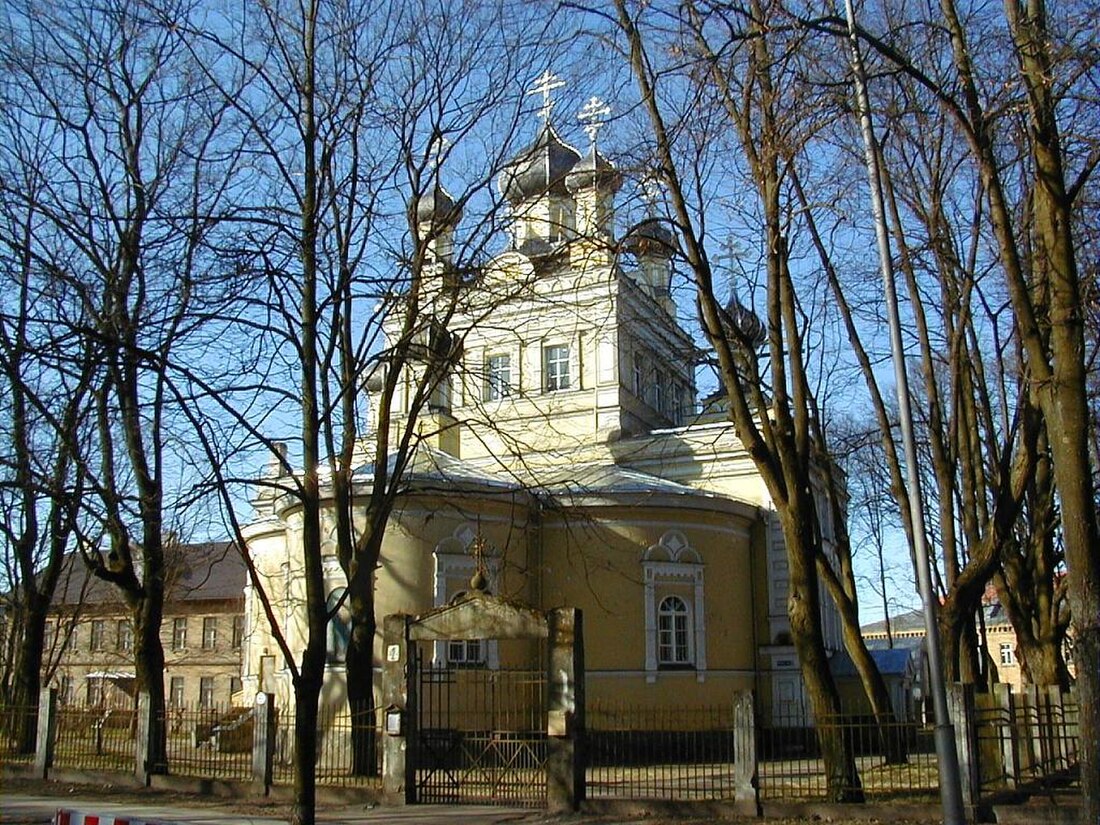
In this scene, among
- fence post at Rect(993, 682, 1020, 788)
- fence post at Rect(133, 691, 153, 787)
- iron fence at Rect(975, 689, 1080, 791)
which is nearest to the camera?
iron fence at Rect(975, 689, 1080, 791)

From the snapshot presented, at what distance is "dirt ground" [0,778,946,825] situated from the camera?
13.7m

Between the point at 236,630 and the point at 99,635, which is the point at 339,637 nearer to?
the point at 236,630

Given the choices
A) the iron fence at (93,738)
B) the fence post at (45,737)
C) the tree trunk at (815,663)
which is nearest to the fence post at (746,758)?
the tree trunk at (815,663)

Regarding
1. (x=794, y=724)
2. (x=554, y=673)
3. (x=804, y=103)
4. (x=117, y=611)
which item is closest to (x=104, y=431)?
(x=554, y=673)

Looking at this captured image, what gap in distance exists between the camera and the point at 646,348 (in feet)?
109

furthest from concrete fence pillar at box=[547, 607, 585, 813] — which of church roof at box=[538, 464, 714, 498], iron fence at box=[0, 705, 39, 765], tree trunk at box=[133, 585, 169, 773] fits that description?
iron fence at box=[0, 705, 39, 765]

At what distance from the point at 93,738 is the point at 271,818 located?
7.19 m

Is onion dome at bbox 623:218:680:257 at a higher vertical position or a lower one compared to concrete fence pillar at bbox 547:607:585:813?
higher

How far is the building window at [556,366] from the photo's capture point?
32.0 meters

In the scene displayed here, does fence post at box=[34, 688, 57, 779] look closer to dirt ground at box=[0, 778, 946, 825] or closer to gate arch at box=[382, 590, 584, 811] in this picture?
dirt ground at box=[0, 778, 946, 825]

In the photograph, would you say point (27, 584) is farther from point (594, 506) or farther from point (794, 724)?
point (794, 724)

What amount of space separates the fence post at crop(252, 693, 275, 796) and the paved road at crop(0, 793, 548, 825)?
3.01 ft

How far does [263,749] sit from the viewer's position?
54.6ft

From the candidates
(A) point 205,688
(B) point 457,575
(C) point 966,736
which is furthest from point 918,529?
(A) point 205,688
